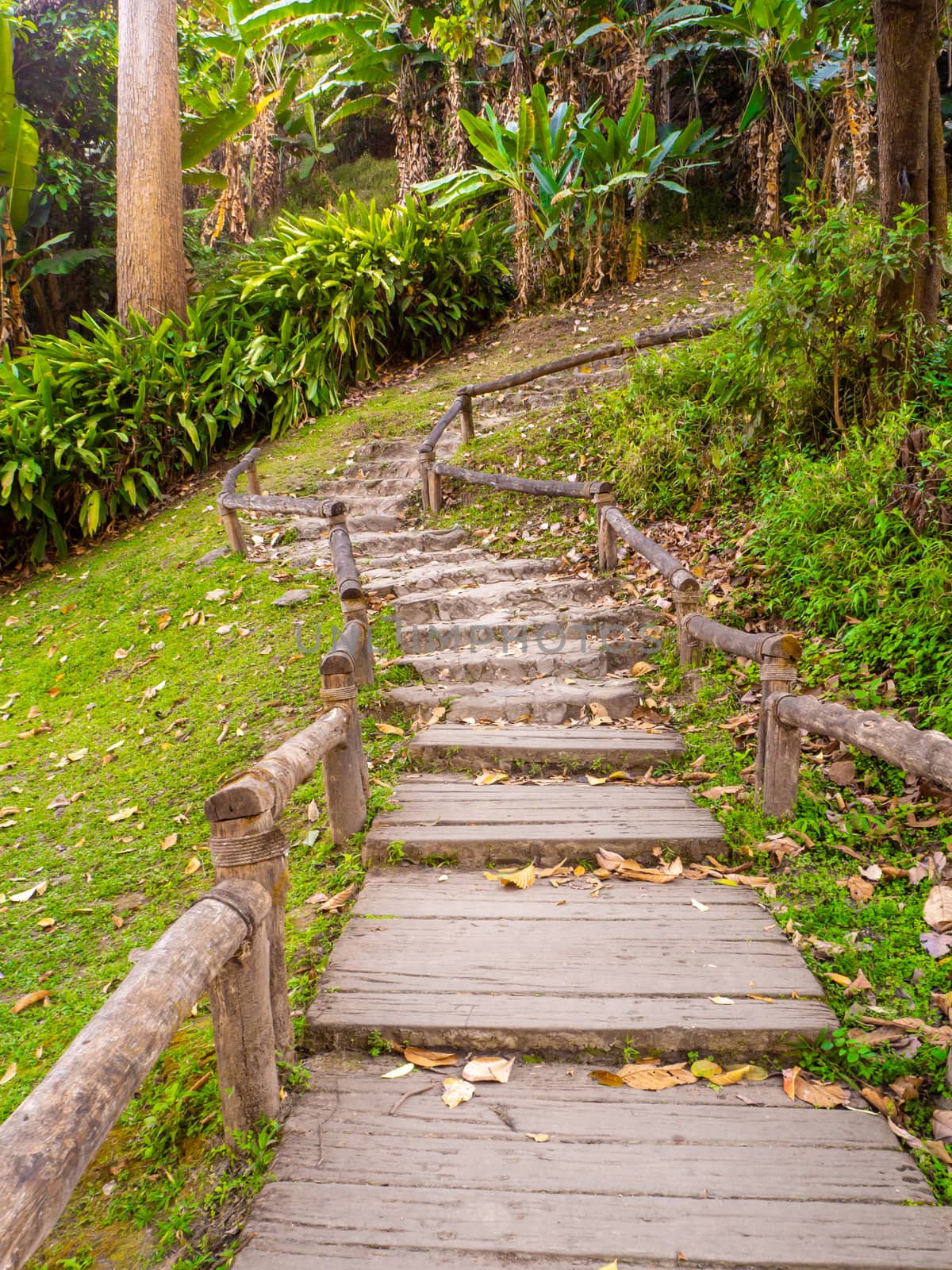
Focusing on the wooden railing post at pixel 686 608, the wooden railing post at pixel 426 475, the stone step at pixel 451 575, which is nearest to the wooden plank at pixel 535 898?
the wooden railing post at pixel 686 608

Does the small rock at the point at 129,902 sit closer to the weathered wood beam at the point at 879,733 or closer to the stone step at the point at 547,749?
the stone step at the point at 547,749

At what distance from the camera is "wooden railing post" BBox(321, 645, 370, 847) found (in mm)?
3168

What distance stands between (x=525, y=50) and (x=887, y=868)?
473 inches

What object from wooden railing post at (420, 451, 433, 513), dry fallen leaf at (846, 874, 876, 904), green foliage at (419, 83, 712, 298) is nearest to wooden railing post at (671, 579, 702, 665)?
dry fallen leaf at (846, 874, 876, 904)

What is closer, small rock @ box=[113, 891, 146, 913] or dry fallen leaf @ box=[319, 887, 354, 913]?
dry fallen leaf @ box=[319, 887, 354, 913]

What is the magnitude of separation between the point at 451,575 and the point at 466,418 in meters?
2.85

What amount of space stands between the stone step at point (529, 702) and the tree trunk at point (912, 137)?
2.88 metres

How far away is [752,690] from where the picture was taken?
13.6 feet

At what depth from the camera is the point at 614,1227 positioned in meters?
1.73

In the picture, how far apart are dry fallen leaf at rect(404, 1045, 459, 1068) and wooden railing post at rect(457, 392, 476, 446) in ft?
22.1

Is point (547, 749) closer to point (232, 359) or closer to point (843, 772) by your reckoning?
point (843, 772)

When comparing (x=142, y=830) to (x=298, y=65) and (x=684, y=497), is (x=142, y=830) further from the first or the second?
(x=298, y=65)

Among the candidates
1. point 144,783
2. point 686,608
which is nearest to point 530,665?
point 686,608

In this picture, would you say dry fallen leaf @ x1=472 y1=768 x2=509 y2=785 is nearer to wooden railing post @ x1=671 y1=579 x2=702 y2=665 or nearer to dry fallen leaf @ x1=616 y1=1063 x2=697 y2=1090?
wooden railing post @ x1=671 y1=579 x2=702 y2=665
